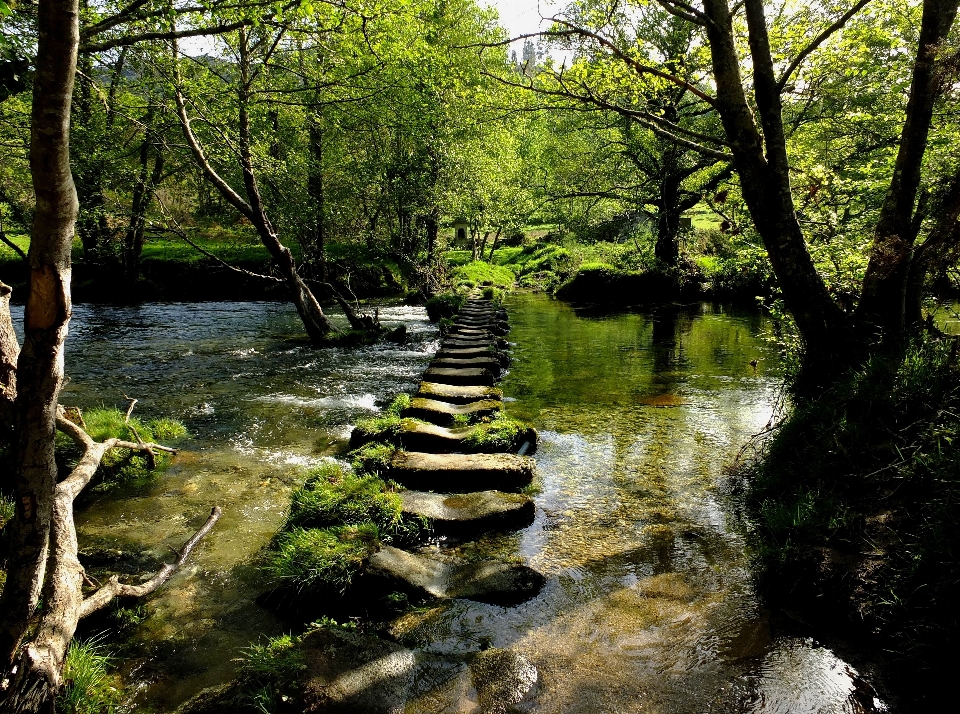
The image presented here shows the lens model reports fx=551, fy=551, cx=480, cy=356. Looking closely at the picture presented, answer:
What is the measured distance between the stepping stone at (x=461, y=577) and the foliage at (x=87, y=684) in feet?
5.07

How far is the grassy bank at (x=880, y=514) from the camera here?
304cm

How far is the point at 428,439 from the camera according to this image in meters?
6.47

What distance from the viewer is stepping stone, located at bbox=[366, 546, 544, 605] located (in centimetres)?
386

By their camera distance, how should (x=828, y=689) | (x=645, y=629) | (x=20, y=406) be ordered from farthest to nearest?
(x=645, y=629)
(x=828, y=689)
(x=20, y=406)

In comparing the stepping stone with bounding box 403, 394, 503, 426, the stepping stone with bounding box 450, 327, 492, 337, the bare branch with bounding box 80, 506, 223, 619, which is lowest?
the bare branch with bounding box 80, 506, 223, 619

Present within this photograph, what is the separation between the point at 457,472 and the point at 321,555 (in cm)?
180

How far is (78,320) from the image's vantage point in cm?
1695

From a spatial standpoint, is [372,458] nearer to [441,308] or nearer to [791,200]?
[791,200]

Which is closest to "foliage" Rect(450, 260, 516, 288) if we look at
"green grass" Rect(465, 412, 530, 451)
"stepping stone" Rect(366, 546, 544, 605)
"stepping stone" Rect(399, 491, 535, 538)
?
"green grass" Rect(465, 412, 530, 451)

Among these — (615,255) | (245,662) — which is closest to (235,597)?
(245,662)

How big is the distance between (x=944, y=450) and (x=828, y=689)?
78.4 inches

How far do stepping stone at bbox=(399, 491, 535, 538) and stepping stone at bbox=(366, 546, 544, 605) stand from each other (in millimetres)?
602

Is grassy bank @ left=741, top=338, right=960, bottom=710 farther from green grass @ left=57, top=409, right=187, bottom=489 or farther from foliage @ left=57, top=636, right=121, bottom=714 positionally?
green grass @ left=57, top=409, right=187, bottom=489

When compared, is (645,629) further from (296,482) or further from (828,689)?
(296,482)
